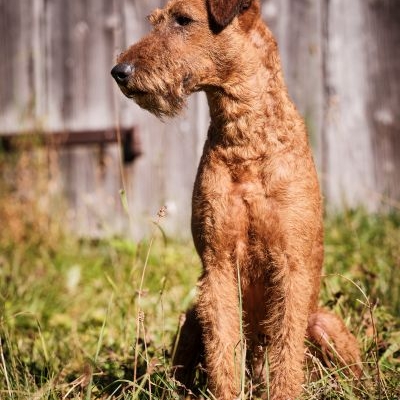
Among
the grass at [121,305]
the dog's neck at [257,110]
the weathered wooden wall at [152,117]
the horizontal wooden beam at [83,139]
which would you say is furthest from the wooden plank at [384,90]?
the dog's neck at [257,110]

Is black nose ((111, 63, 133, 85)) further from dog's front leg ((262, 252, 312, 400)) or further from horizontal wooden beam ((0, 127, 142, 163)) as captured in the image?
horizontal wooden beam ((0, 127, 142, 163))

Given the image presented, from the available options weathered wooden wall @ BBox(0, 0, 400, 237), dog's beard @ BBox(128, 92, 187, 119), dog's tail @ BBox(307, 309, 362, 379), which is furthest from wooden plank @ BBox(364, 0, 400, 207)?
dog's beard @ BBox(128, 92, 187, 119)

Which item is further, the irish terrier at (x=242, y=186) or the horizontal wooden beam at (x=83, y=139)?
the horizontal wooden beam at (x=83, y=139)

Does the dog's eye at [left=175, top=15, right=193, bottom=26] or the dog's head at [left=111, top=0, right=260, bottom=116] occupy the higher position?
the dog's eye at [left=175, top=15, right=193, bottom=26]

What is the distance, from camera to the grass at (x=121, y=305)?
2.13 meters

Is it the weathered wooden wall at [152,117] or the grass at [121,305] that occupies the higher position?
the weathered wooden wall at [152,117]

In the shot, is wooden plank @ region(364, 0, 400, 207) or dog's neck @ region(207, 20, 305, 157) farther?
wooden plank @ region(364, 0, 400, 207)

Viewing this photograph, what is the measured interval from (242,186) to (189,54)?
51 centimetres

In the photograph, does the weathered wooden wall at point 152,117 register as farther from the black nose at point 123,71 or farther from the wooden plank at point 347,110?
the black nose at point 123,71

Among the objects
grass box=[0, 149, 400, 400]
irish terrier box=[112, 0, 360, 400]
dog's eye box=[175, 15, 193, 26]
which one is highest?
dog's eye box=[175, 15, 193, 26]

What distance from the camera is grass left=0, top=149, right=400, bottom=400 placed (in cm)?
213

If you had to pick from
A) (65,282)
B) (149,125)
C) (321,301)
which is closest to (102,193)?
(149,125)

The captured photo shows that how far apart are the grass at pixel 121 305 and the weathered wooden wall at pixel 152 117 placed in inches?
15.4

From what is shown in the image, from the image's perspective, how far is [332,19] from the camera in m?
4.43
